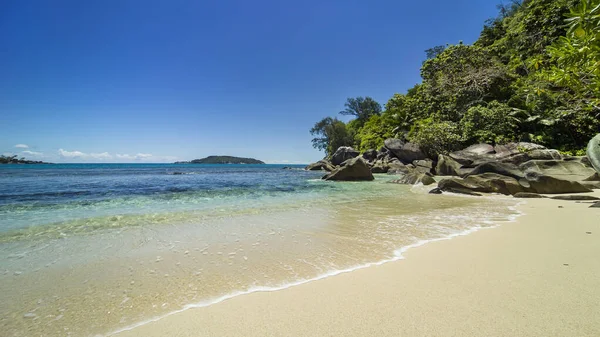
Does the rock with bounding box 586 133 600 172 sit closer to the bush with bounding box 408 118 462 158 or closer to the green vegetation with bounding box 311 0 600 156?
the green vegetation with bounding box 311 0 600 156

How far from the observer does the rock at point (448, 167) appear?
19442mm

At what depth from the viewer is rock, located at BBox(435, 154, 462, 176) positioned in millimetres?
19442

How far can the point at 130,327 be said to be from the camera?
2146 mm

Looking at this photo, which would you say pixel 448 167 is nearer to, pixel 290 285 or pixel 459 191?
pixel 459 191

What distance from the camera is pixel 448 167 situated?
20.3 metres

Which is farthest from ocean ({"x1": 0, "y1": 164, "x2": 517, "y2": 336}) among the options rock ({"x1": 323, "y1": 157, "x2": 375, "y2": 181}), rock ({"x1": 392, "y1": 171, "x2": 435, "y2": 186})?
rock ({"x1": 323, "y1": 157, "x2": 375, "y2": 181})

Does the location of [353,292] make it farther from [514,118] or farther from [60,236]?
[514,118]

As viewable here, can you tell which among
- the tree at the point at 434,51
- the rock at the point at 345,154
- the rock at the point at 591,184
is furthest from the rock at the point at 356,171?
the tree at the point at 434,51

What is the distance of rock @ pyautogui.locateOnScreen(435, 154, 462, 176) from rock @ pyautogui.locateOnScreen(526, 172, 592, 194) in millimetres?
8705

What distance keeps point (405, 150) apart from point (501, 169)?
1921 centimetres

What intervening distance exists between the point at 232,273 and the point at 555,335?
123 inches

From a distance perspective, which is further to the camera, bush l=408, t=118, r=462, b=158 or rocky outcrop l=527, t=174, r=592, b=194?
bush l=408, t=118, r=462, b=158

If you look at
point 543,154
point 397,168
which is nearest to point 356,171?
point 397,168

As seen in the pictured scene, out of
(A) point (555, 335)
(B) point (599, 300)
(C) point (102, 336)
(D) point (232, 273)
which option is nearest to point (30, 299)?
(C) point (102, 336)
